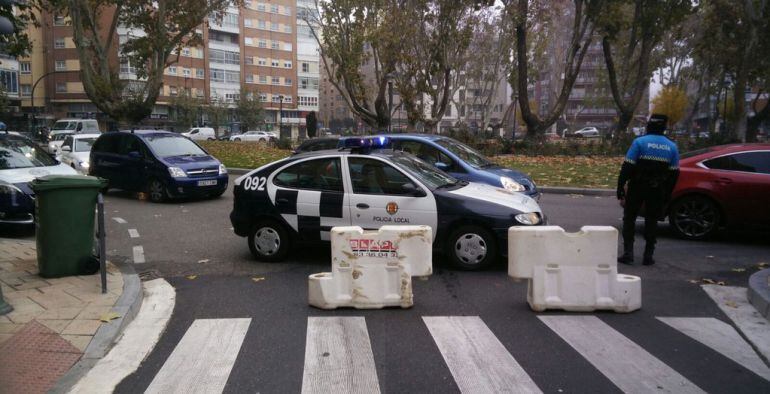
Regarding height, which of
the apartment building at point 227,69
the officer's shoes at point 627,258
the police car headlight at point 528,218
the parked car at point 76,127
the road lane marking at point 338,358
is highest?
the apartment building at point 227,69

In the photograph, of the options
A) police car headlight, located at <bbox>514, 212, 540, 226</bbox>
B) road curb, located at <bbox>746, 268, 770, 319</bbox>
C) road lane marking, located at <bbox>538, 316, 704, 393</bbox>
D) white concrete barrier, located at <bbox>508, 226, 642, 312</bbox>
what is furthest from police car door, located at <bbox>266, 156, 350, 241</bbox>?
road curb, located at <bbox>746, 268, 770, 319</bbox>

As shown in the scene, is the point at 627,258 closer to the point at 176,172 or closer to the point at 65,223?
the point at 65,223

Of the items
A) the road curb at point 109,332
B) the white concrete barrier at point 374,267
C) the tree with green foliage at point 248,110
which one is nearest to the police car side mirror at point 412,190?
the white concrete barrier at point 374,267

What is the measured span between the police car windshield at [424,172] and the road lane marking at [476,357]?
85.9 inches

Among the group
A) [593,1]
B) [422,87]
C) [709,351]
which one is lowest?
[709,351]

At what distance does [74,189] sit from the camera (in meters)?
6.22

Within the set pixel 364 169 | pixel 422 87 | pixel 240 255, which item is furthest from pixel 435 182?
pixel 422 87

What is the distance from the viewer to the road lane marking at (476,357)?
396 centimetres

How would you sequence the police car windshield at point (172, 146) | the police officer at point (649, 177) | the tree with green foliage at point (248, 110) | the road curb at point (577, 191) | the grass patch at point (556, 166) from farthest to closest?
1. the tree with green foliage at point (248, 110)
2. the grass patch at point (556, 166)
3. the road curb at point (577, 191)
4. the police car windshield at point (172, 146)
5. the police officer at point (649, 177)

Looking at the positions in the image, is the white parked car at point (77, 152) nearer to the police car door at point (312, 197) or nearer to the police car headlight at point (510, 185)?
the police car door at point (312, 197)

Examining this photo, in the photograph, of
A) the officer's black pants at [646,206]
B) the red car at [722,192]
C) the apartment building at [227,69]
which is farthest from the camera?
the apartment building at [227,69]

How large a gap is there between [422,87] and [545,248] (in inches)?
1011

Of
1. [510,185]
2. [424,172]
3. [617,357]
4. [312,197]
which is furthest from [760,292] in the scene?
[312,197]

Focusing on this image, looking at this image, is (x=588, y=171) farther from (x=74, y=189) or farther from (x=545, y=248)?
(x=74, y=189)
